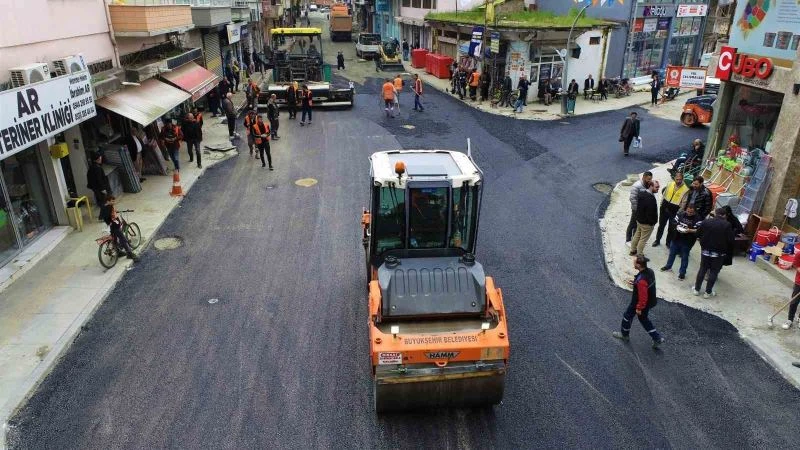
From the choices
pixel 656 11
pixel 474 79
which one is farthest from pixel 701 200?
pixel 656 11

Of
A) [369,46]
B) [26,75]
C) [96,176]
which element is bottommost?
[96,176]

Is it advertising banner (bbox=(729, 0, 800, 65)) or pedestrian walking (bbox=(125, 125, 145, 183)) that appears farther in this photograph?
pedestrian walking (bbox=(125, 125, 145, 183))

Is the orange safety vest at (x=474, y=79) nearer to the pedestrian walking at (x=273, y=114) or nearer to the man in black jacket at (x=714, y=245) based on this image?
the pedestrian walking at (x=273, y=114)

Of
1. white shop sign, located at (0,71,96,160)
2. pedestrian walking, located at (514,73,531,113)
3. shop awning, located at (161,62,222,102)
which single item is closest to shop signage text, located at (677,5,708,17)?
pedestrian walking, located at (514,73,531,113)

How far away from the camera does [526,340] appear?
8633 mm

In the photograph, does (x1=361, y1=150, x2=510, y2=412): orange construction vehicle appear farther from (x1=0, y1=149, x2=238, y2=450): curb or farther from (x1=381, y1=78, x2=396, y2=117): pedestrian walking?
(x1=381, y1=78, x2=396, y2=117): pedestrian walking

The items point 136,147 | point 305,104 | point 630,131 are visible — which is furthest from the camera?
point 305,104

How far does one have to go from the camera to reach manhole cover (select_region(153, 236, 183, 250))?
39.1 feet

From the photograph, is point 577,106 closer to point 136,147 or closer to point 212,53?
point 212,53

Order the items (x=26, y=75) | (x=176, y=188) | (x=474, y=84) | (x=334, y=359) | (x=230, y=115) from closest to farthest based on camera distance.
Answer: (x=334, y=359) < (x=26, y=75) < (x=176, y=188) < (x=230, y=115) < (x=474, y=84)

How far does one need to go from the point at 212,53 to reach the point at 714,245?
2491cm

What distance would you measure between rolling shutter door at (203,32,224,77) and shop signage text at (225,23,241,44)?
1.33 metres

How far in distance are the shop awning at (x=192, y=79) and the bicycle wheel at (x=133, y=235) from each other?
7.24 metres

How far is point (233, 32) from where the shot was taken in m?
30.5
